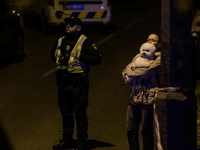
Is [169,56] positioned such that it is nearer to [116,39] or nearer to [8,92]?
[8,92]

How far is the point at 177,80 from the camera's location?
20.7 feet

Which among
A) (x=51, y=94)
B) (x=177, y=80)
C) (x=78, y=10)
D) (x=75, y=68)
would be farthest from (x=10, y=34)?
(x=177, y=80)

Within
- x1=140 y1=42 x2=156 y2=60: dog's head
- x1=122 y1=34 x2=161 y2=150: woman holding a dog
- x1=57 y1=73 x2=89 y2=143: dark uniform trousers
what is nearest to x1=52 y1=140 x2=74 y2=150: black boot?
x1=57 y1=73 x2=89 y2=143: dark uniform trousers

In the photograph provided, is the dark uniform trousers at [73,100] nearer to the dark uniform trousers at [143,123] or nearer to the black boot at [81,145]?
the black boot at [81,145]

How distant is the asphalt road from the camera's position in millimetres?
8773

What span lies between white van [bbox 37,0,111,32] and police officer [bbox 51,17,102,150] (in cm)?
823

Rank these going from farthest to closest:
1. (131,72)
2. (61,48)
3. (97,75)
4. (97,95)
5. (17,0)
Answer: (17,0)
(97,75)
(97,95)
(61,48)
(131,72)

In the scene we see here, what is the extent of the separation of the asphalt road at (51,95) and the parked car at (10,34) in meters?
0.31

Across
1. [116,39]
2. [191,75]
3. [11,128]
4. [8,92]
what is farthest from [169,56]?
[116,39]

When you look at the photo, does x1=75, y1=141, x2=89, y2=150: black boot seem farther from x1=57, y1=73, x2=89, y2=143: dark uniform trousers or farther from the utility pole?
the utility pole

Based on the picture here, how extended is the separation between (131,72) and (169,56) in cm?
95

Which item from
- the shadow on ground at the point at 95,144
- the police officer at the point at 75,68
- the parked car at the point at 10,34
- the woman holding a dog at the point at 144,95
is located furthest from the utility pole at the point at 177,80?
the parked car at the point at 10,34

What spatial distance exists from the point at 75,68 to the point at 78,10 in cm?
859

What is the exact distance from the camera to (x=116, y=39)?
16.1m
